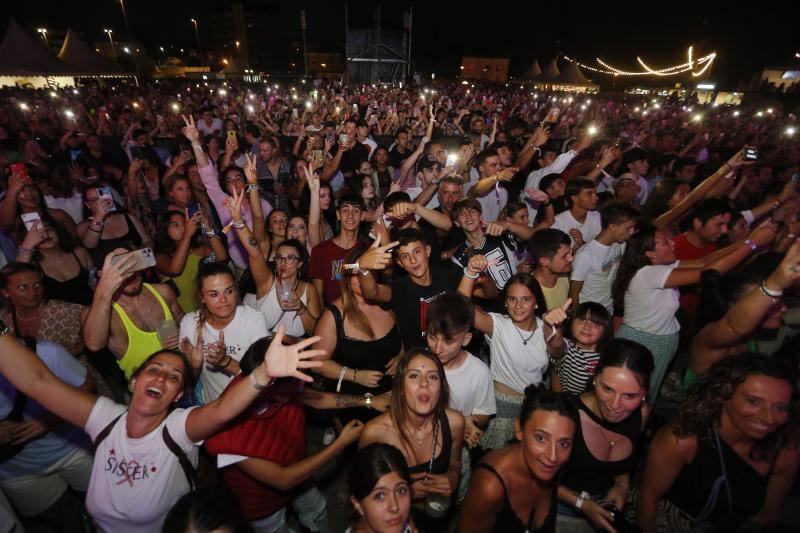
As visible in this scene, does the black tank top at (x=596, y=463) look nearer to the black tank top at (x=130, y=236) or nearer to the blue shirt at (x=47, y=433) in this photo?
the blue shirt at (x=47, y=433)

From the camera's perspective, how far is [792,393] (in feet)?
7.21

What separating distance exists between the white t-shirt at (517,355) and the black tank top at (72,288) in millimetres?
4177

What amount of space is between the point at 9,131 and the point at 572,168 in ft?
47.7

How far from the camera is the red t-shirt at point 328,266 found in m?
4.17

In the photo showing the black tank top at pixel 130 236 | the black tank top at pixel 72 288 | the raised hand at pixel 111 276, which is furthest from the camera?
the black tank top at pixel 130 236

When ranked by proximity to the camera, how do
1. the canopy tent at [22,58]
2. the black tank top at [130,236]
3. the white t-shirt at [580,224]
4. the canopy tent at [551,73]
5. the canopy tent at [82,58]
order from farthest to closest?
the canopy tent at [551,73], the canopy tent at [82,58], the canopy tent at [22,58], the white t-shirt at [580,224], the black tank top at [130,236]

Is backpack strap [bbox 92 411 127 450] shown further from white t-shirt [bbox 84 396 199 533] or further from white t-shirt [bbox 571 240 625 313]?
white t-shirt [bbox 571 240 625 313]

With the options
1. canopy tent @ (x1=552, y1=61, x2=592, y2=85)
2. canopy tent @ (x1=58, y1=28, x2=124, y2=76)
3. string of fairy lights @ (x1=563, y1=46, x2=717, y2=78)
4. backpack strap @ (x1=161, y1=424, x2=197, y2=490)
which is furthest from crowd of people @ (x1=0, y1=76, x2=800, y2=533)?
string of fairy lights @ (x1=563, y1=46, x2=717, y2=78)

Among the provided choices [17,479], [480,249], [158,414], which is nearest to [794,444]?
[480,249]

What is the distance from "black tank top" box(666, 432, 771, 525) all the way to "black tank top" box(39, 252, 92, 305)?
17.6 feet

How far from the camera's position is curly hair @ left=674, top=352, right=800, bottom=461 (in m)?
2.20

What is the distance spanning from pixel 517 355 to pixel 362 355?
1259mm

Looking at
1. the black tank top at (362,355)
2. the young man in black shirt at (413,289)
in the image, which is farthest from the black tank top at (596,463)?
the black tank top at (362,355)

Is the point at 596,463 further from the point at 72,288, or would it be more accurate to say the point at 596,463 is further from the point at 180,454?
the point at 72,288
